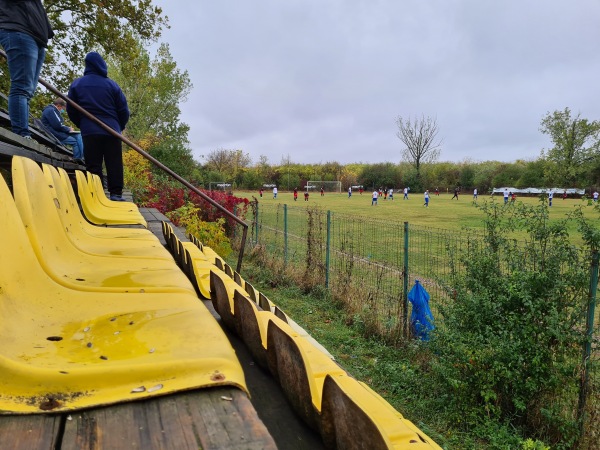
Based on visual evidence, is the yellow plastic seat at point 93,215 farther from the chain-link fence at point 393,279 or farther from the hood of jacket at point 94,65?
the chain-link fence at point 393,279

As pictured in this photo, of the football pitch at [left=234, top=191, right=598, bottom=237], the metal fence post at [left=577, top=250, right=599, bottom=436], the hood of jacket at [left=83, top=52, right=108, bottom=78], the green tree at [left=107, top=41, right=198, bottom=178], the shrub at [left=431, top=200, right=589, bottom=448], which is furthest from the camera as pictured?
the green tree at [left=107, top=41, right=198, bottom=178]

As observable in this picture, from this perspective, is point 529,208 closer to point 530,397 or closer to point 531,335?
point 531,335

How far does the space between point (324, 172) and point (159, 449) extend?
297ft

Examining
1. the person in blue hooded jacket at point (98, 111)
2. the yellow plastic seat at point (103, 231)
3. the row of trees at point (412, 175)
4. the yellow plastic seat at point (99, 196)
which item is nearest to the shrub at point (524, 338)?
the yellow plastic seat at point (103, 231)

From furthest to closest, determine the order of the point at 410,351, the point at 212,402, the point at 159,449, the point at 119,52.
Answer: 1. the point at 119,52
2. the point at 410,351
3. the point at 212,402
4. the point at 159,449

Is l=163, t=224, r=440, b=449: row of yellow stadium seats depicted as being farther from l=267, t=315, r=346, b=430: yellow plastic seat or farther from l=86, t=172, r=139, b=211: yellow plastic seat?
l=86, t=172, r=139, b=211: yellow plastic seat

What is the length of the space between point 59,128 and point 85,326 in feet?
23.4

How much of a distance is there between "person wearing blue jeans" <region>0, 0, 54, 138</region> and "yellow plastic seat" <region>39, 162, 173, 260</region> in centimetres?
158

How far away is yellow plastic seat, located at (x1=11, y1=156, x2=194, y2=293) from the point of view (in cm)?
141

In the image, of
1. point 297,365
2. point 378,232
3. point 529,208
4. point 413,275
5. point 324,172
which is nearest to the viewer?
point 297,365

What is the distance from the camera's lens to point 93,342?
0.96m

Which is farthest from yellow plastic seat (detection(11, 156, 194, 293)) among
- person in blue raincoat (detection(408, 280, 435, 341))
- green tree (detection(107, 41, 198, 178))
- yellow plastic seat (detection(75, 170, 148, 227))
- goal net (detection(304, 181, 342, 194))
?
goal net (detection(304, 181, 342, 194))

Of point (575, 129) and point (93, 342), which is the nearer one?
point (93, 342)

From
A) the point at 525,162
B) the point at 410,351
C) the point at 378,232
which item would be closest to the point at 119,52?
the point at 378,232
